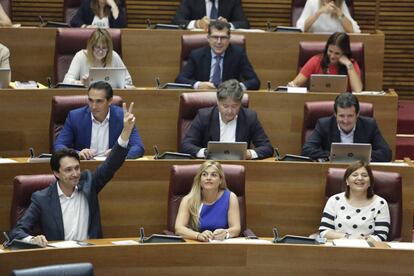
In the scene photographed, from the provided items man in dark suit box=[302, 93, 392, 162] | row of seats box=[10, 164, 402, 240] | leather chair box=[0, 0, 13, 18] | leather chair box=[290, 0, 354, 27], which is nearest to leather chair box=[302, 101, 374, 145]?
man in dark suit box=[302, 93, 392, 162]

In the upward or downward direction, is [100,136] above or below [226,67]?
below

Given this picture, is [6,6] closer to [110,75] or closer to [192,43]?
[192,43]

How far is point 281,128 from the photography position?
5637 mm

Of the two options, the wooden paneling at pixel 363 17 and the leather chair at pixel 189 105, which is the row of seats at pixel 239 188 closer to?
the leather chair at pixel 189 105

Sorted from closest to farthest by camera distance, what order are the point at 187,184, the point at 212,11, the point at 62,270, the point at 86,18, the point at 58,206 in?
the point at 62,270 → the point at 58,206 → the point at 187,184 → the point at 86,18 → the point at 212,11

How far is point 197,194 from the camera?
4621mm

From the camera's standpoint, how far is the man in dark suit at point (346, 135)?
5.16 m

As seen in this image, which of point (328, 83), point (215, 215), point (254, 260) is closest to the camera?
point (254, 260)

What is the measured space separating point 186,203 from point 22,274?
1218 mm

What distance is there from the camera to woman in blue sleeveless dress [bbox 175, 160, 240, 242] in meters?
4.59

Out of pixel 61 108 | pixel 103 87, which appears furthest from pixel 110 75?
pixel 103 87

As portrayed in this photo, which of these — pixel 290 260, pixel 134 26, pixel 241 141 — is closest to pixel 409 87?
pixel 134 26

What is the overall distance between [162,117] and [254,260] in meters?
1.56

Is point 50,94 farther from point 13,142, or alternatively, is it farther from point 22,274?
point 22,274
